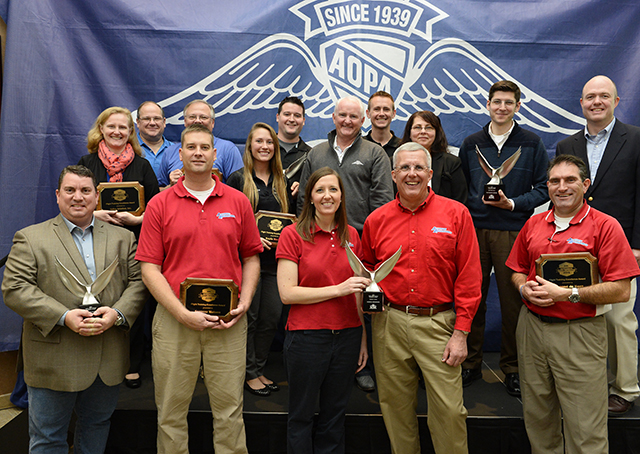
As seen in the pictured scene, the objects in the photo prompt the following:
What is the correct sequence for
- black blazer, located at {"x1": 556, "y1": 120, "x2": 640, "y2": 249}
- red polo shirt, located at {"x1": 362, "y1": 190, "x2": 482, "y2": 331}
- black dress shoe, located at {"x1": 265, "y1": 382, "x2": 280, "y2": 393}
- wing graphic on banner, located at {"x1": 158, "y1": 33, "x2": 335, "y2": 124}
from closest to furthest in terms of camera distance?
red polo shirt, located at {"x1": 362, "y1": 190, "x2": 482, "y2": 331} → black blazer, located at {"x1": 556, "y1": 120, "x2": 640, "y2": 249} → black dress shoe, located at {"x1": 265, "y1": 382, "x2": 280, "y2": 393} → wing graphic on banner, located at {"x1": 158, "y1": 33, "x2": 335, "y2": 124}

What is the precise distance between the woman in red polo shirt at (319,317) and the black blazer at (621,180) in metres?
2.03

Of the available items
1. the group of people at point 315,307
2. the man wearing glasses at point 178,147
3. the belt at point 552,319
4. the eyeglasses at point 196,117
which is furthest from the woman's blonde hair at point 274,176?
the belt at point 552,319

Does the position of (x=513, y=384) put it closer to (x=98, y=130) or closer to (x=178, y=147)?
(x=178, y=147)

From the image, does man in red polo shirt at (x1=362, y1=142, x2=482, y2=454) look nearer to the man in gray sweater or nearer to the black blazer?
the man in gray sweater

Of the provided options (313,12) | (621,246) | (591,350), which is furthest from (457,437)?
(313,12)

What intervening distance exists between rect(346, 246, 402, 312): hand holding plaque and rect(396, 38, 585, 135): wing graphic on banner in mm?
2605

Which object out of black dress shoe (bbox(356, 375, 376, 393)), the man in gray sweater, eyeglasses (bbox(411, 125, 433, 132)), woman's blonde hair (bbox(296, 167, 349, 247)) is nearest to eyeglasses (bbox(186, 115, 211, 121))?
the man in gray sweater

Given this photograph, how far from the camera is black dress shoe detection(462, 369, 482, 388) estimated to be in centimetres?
357

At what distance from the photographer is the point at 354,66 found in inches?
182

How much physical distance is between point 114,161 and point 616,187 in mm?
3558

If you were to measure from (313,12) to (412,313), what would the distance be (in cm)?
326

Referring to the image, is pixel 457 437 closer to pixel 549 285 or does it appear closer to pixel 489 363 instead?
pixel 549 285

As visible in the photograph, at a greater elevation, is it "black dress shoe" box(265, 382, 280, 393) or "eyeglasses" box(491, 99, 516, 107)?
"eyeglasses" box(491, 99, 516, 107)

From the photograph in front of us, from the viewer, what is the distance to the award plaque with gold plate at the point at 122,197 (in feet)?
10.3
